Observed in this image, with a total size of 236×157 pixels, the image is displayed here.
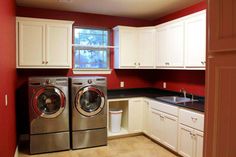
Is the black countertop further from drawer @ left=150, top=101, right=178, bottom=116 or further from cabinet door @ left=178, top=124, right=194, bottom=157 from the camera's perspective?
cabinet door @ left=178, top=124, right=194, bottom=157

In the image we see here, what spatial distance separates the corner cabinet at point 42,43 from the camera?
357cm

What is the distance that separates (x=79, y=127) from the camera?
3.64 meters

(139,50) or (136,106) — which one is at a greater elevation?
(139,50)

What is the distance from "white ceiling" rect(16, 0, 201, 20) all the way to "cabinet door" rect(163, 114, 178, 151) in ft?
6.55

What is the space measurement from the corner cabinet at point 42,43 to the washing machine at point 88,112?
1.95ft

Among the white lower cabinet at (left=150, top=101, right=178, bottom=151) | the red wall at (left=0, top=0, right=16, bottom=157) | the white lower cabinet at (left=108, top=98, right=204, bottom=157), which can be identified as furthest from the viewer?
the white lower cabinet at (left=150, top=101, right=178, bottom=151)

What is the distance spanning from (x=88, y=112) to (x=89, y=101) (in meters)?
0.20

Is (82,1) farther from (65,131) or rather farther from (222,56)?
(222,56)

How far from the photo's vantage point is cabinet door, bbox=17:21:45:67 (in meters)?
3.57

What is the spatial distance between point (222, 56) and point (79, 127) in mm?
3063

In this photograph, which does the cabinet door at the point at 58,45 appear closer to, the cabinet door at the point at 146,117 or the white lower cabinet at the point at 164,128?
the cabinet door at the point at 146,117

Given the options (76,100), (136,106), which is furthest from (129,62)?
(76,100)

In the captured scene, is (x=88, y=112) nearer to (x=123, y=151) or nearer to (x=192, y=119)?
(x=123, y=151)

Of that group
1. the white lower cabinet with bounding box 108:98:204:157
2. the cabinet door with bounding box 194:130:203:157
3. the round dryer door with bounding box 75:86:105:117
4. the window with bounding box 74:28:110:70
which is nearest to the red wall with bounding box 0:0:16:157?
the round dryer door with bounding box 75:86:105:117
